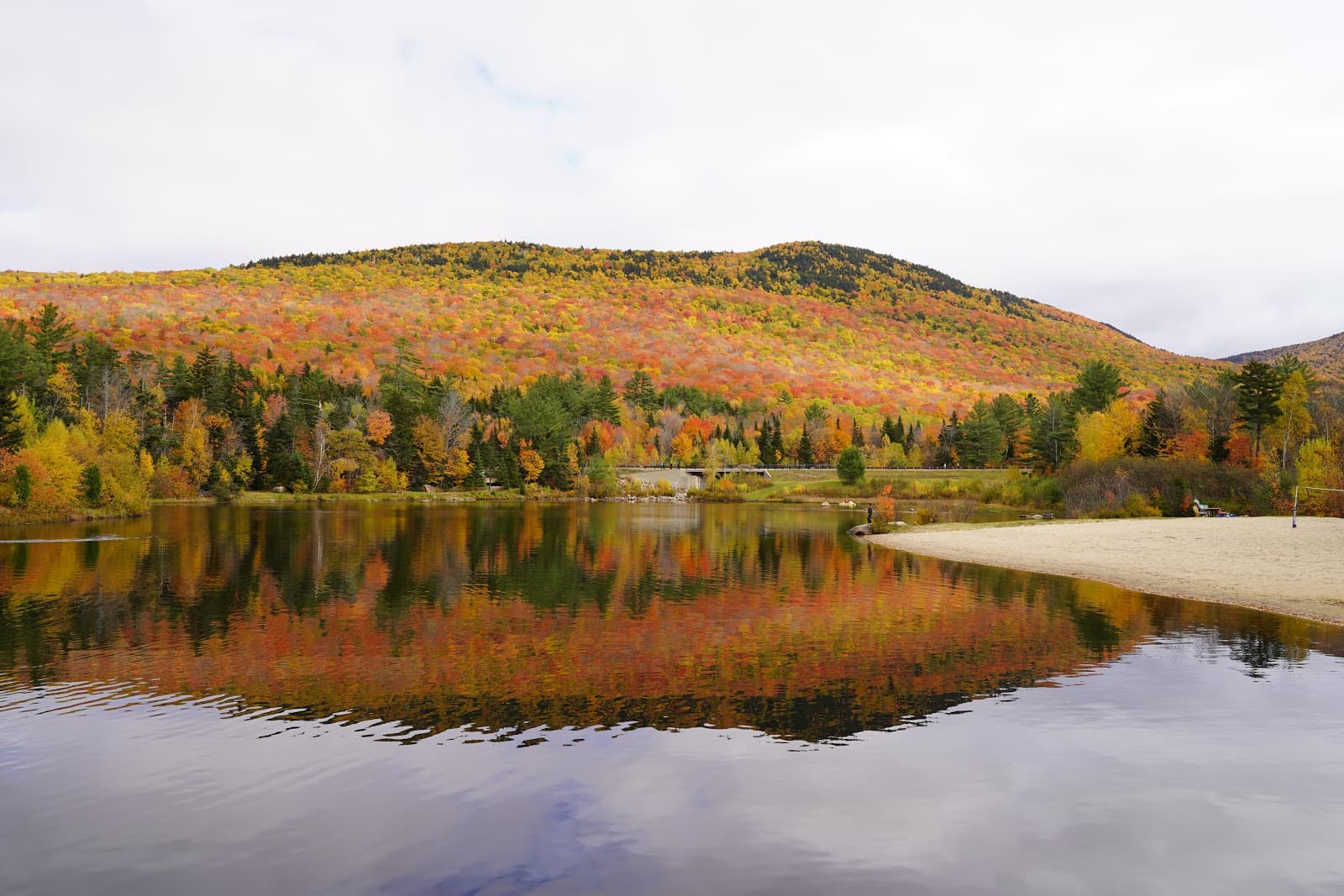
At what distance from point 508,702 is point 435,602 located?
14.3 metres

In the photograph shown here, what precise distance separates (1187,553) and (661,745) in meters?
39.6

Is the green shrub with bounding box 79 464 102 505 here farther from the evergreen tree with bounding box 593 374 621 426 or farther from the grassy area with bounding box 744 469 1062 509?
the evergreen tree with bounding box 593 374 621 426

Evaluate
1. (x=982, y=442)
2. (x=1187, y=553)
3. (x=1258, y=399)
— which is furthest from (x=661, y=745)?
(x=982, y=442)

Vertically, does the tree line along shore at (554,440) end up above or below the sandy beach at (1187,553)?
above

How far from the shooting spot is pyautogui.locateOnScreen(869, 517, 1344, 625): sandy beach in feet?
106

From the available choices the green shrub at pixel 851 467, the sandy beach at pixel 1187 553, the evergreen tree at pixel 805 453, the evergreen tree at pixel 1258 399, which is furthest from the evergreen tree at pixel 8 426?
the evergreen tree at pixel 805 453

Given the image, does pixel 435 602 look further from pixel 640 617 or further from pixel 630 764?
pixel 630 764

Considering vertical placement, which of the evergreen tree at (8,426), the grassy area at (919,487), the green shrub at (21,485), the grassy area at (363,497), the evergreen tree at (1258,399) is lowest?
the grassy area at (363,497)

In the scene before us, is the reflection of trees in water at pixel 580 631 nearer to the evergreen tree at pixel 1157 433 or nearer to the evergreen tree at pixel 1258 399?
the evergreen tree at pixel 1258 399

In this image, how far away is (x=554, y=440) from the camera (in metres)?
139

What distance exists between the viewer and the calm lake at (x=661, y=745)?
1093 cm

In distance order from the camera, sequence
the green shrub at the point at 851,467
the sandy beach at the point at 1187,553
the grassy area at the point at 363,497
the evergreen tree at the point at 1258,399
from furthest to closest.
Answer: the green shrub at the point at 851,467, the grassy area at the point at 363,497, the evergreen tree at the point at 1258,399, the sandy beach at the point at 1187,553

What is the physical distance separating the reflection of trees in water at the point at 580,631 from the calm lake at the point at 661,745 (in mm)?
170

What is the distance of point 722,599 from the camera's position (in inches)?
1277
